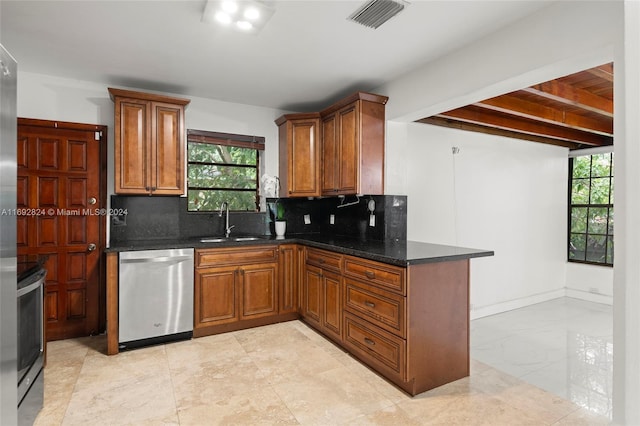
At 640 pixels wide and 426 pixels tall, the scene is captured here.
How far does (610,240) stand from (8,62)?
6.92 meters

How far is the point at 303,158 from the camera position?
160 inches

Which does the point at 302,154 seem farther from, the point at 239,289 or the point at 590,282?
the point at 590,282

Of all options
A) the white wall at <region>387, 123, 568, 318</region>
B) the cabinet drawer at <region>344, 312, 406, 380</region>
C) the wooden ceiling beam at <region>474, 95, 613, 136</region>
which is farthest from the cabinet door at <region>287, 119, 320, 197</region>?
the wooden ceiling beam at <region>474, 95, 613, 136</region>

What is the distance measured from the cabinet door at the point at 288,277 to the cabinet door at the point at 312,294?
0.15 m

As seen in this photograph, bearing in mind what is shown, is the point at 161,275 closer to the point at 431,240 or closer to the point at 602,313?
the point at 431,240

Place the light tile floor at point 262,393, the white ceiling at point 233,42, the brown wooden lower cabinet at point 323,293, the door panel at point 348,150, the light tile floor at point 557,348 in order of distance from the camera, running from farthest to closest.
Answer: the door panel at point 348,150
the brown wooden lower cabinet at point 323,293
the light tile floor at point 557,348
the white ceiling at point 233,42
the light tile floor at point 262,393

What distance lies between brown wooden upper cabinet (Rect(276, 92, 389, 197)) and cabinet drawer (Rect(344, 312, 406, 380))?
4.29 feet

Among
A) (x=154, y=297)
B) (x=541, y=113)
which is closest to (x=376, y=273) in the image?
(x=154, y=297)

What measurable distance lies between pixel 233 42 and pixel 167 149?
1.35 meters

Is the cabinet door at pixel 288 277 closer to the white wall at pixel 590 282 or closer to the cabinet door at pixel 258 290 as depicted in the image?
the cabinet door at pixel 258 290

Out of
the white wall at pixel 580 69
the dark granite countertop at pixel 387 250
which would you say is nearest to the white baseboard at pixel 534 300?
the dark granite countertop at pixel 387 250

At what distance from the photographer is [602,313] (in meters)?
4.55

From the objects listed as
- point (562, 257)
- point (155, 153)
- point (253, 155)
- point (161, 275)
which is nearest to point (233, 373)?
point (161, 275)

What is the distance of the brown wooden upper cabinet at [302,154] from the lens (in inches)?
159
